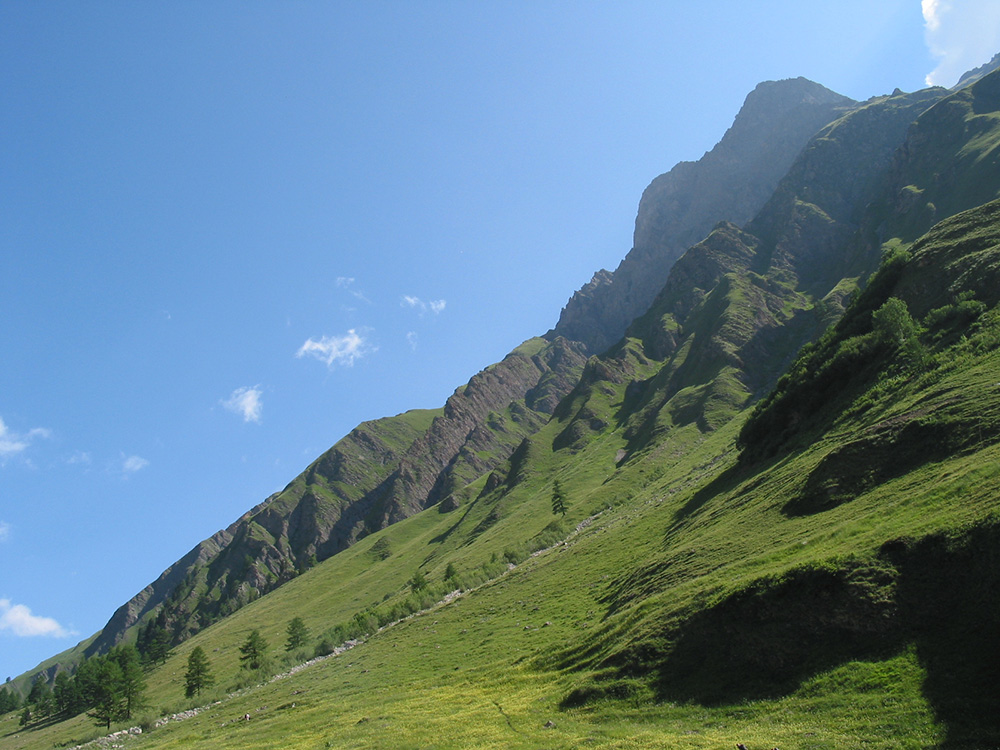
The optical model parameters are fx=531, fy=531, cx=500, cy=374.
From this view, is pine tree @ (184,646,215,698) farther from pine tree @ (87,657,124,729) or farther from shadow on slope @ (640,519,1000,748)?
shadow on slope @ (640,519,1000,748)

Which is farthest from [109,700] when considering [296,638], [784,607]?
[784,607]

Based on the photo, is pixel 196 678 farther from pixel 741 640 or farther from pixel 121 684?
pixel 741 640

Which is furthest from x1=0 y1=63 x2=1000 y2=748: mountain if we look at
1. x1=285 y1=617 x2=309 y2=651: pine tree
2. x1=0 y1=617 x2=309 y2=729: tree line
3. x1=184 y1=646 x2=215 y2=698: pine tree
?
x1=285 y1=617 x2=309 y2=651: pine tree

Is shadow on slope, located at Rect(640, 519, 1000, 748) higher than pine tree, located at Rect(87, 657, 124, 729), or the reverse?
pine tree, located at Rect(87, 657, 124, 729)

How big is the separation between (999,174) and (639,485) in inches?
7131

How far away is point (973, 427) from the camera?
3372 centimetres

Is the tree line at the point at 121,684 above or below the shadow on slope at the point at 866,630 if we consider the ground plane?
above

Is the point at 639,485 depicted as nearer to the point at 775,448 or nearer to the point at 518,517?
the point at 518,517

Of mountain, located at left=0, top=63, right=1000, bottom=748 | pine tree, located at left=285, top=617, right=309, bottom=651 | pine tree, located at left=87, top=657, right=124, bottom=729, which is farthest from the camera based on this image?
pine tree, located at left=285, top=617, right=309, bottom=651

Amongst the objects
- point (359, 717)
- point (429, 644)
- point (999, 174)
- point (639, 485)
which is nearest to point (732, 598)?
point (359, 717)

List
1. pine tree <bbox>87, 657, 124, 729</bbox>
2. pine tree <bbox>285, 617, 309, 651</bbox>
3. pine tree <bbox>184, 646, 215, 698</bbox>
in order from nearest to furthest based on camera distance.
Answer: pine tree <bbox>184, 646, 215, 698</bbox>
pine tree <bbox>87, 657, 124, 729</bbox>
pine tree <bbox>285, 617, 309, 651</bbox>

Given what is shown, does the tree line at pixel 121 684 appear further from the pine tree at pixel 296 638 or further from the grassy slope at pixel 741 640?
the grassy slope at pixel 741 640

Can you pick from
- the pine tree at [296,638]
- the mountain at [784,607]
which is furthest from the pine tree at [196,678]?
the pine tree at [296,638]

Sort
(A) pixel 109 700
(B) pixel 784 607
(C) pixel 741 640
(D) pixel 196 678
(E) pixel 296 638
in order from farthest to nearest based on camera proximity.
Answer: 1. (E) pixel 296 638
2. (A) pixel 109 700
3. (D) pixel 196 678
4. (C) pixel 741 640
5. (B) pixel 784 607
